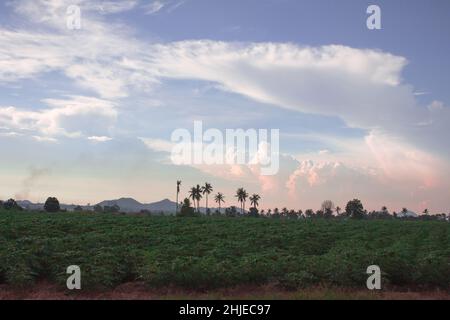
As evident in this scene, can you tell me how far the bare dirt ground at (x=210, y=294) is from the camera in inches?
482

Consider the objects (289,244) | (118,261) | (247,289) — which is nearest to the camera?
(247,289)

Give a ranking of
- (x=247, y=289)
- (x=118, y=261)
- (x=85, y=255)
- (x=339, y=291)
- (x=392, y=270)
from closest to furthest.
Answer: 1. (x=339, y=291)
2. (x=247, y=289)
3. (x=392, y=270)
4. (x=118, y=261)
5. (x=85, y=255)

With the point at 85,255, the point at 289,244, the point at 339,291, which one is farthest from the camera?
the point at 289,244

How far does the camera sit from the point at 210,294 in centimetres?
1285

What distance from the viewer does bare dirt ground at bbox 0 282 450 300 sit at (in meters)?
12.2

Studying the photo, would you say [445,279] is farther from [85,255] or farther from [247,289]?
[85,255]

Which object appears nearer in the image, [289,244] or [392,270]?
[392,270]

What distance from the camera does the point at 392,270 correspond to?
15156 millimetres
